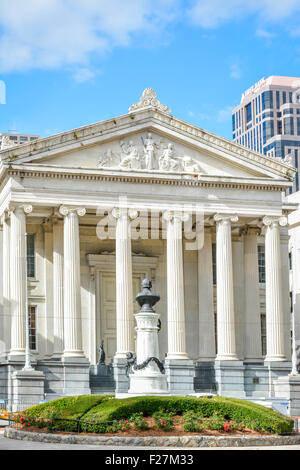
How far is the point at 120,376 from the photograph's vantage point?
5697cm

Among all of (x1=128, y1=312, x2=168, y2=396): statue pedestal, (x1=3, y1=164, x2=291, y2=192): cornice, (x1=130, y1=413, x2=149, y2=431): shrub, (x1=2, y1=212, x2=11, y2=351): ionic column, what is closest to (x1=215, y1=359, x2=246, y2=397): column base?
(x1=3, y1=164, x2=291, y2=192): cornice

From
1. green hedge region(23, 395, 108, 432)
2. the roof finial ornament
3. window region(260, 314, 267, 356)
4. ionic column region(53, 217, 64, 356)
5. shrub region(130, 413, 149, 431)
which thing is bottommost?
shrub region(130, 413, 149, 431)

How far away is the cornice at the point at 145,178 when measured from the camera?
189 feet

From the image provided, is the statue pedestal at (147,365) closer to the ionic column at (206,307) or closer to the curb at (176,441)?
the curb at (176,441)

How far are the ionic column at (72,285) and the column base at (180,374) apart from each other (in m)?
5.32

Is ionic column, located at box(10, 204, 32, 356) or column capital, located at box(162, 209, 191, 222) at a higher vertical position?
column capital, located at box(162, 209, 191, 222)

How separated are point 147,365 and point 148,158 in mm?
23340

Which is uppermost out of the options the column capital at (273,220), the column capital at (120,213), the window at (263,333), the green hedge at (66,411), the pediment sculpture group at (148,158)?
the pediment sculpture group at (148,158)

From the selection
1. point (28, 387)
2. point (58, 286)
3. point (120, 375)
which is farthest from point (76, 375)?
point (58, 286)

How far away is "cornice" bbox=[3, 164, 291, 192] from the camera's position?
5762 centimetres

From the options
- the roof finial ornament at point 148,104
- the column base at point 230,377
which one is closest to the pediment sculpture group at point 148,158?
the roof finial ornament at point 148,104

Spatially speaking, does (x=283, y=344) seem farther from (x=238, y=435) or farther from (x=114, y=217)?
(x=238, y=435)

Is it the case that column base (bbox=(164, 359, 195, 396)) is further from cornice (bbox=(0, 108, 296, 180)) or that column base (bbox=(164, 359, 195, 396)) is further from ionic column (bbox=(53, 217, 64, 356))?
cornice (bbox=(0, 108, 296, 180))
